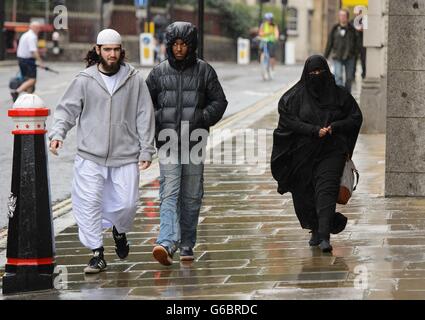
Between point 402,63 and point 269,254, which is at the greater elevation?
point 402,63

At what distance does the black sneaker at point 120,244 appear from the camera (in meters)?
9.56

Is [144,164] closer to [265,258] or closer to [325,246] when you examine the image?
[265,258]

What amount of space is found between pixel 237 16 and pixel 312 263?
2110 inches

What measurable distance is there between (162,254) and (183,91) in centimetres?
124

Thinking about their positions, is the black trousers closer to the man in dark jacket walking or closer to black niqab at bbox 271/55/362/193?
black niqab at bbox 271/55/362/193

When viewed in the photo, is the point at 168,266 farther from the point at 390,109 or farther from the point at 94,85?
the point at 390,109

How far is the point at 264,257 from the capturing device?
9.60 m

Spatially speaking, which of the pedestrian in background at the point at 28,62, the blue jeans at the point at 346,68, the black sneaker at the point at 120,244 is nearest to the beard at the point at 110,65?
the black sneaker at the point at 120,244

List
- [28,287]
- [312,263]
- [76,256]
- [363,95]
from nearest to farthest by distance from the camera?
[28,287] < [312,263] < [76,256] < [363,95]

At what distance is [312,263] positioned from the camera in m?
9.27

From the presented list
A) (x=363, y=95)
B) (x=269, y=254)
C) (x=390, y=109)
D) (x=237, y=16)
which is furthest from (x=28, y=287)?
(x=237, y=16)

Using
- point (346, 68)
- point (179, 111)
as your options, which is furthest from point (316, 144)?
point (346, 68)

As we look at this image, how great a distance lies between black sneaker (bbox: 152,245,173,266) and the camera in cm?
927

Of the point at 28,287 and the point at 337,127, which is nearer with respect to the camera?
the point at 28,287
